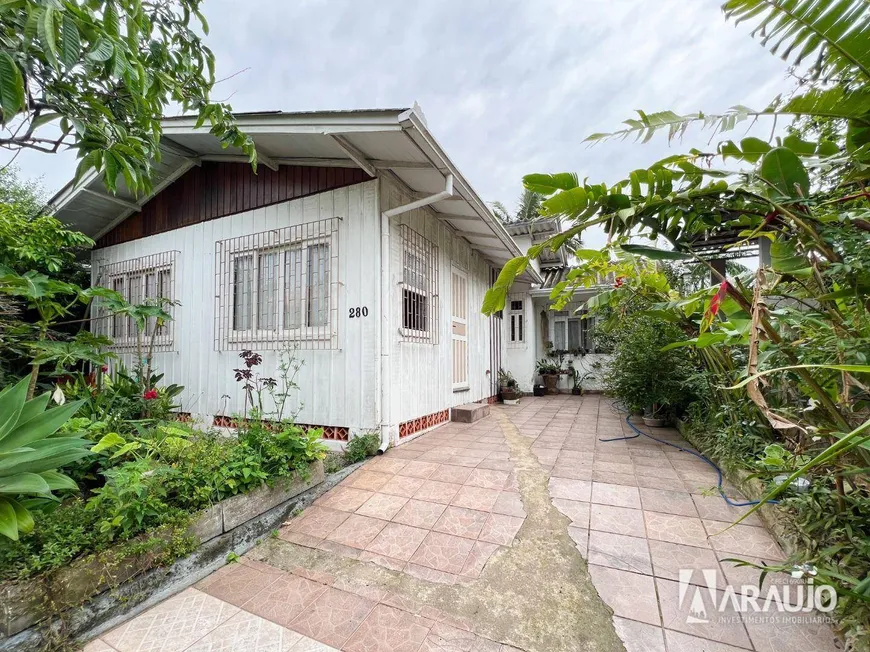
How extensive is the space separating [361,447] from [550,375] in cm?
706

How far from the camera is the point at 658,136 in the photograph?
1.48 metres

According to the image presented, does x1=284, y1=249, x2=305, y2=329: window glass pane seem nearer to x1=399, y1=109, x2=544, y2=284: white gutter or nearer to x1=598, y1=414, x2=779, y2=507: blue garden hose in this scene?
x1=399, y1=109, x2=544, y2=284: white gutter

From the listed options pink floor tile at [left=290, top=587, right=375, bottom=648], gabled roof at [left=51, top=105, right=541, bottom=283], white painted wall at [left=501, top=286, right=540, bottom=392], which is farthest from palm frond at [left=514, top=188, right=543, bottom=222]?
pink floor tile at [left=290, top=587, right=375, bottom=648]

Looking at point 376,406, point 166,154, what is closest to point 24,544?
point 376,406

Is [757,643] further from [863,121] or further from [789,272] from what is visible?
[863,121]

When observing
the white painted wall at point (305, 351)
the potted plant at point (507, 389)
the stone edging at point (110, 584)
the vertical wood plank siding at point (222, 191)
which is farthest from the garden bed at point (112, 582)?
the potted plant at point (507, 389)

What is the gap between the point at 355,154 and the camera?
12.3 feet

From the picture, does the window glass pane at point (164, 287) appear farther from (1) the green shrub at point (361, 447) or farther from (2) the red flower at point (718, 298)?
(2) the red flower at point (718, 298)

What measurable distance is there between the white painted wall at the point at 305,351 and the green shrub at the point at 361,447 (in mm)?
137

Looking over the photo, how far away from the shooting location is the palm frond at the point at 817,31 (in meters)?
1.17

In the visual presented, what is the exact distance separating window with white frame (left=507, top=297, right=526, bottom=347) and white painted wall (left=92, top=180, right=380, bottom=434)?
6.16 meters

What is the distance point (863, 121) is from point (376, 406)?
12.3 feet

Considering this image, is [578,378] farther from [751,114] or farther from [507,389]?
[751,114]

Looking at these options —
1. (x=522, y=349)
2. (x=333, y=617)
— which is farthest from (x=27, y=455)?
(x=522, y=349)
